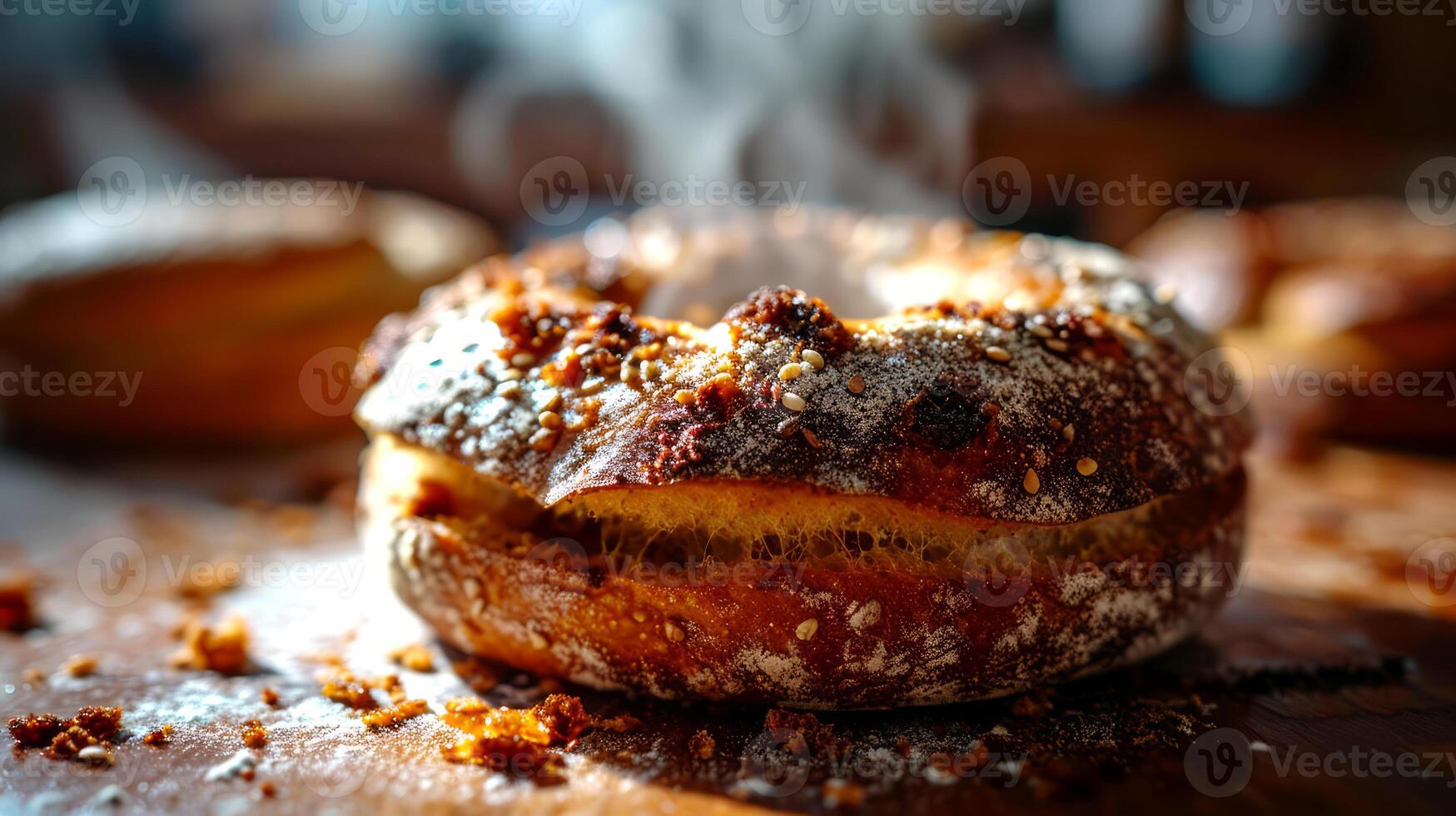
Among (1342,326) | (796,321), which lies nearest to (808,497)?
(796,321)

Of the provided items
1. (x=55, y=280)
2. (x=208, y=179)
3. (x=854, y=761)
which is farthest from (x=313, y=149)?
(x=854, y=761)

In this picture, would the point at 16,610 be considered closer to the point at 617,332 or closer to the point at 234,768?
the point at 234,768

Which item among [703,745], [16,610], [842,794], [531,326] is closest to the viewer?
[842,794]

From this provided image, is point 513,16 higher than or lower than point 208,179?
higher

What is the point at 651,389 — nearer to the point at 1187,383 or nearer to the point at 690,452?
the point at 690,452

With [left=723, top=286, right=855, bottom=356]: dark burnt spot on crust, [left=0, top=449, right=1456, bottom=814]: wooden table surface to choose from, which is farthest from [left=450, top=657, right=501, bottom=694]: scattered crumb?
[left=723, top=286, right=855, bottom=356]: dark burnt spot on crust

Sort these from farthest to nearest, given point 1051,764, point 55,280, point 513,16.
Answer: point 513,16 → point 55,280 → point 1051,764
